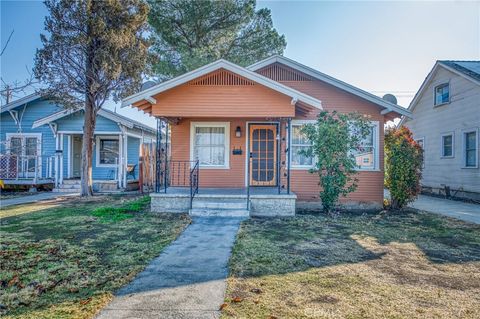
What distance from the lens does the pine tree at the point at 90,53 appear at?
34.8ft

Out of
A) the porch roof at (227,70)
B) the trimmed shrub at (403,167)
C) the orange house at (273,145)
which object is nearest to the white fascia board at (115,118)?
the orange house at (273,145)

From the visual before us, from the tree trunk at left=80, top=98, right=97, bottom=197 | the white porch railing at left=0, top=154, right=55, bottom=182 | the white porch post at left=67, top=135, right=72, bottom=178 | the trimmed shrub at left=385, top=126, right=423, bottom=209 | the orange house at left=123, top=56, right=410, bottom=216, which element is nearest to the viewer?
the trimmed shrub at left=385, top=126, right=423, bottom=209

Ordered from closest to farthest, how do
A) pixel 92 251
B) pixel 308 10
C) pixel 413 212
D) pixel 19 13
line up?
1. pixel 92 251
2. pixel 19 13
3. pixel 413 212
4. pixel 308 10

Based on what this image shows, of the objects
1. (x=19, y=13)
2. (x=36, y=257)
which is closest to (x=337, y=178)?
(x=36, y=257)

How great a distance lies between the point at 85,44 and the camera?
10.7m

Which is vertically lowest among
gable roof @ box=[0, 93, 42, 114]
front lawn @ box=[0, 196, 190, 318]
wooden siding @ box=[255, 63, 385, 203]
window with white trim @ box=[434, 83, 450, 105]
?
front lawn @ box=[0, 196, 190, 318]

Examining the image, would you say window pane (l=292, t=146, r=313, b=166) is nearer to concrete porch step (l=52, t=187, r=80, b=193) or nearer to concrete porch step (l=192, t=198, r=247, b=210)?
concrete porch step (l=192, t=198, r=247, b=210)

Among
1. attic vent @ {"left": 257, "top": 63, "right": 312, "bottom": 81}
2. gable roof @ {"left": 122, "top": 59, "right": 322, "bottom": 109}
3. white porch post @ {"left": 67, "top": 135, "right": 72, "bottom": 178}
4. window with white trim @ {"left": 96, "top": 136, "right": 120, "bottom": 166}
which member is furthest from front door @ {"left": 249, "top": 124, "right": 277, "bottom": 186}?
white porch post @ {"left": 67, "top": 135, "right": 72, "bottom": 178}

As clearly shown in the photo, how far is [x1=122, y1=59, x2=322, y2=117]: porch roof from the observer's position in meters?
8.19

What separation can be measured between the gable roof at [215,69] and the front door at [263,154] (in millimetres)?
2222

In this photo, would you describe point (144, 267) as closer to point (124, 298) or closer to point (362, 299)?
point (124, 298)

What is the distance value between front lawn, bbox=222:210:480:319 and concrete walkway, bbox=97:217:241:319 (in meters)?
0.20

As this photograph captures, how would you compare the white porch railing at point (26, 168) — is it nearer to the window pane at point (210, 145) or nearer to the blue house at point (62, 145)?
the blue house at point (62, 145)

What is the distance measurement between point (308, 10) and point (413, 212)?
8.76m
